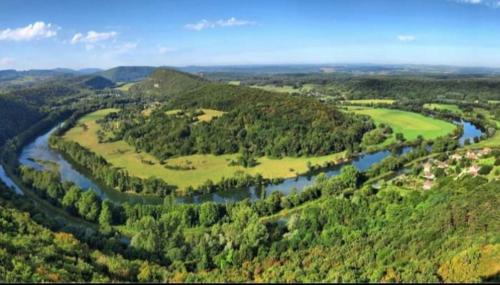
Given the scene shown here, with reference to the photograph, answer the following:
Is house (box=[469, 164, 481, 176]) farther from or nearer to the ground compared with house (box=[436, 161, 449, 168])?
farther from the ground

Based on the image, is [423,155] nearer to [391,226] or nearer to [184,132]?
[391,226]

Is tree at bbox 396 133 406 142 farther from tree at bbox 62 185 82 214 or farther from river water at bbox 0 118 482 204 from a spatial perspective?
tree at bbox 62 185 82 214

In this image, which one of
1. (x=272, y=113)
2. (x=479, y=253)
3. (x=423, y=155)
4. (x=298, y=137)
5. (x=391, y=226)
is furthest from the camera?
(x=272, y=113)

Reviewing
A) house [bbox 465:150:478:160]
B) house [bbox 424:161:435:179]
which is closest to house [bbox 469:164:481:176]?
house [bbox 424:161:435:179]

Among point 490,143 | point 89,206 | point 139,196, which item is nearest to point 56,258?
point 89,206

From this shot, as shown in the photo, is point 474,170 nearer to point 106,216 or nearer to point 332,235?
point 332,235

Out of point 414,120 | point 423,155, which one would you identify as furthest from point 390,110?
point 423,155
